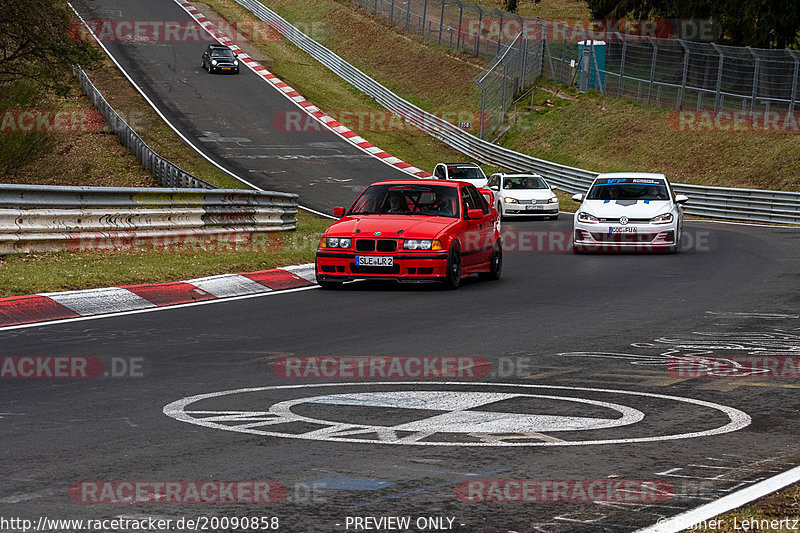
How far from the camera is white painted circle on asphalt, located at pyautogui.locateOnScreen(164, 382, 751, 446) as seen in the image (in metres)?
6.29

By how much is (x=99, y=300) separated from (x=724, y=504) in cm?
926

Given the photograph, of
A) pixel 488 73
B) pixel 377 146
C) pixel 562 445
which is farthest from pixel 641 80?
pixel 562 445

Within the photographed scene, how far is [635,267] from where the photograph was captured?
19.0 meters

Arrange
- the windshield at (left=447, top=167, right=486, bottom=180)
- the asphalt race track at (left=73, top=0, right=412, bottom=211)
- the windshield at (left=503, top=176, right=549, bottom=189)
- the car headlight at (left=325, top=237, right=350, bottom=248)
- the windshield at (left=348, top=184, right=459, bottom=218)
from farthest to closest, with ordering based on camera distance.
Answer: the asphalt race track at (left=73, top=0, right=412, bottom=211) < the windshield at (left=447, top=167, right=486, bottom=180) < the windshield at (left=503, top=176, right=549, bottom=189) < the windshield at (left=348, top=184, right=459, bottom=218) < the car headlight at (left=325, top=237, right=350, bottom=248)

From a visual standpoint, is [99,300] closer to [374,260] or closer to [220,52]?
[374,260]

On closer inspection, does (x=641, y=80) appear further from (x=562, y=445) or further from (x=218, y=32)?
(x=562, y=445)

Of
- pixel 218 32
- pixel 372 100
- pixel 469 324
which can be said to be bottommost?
pixel 469 324

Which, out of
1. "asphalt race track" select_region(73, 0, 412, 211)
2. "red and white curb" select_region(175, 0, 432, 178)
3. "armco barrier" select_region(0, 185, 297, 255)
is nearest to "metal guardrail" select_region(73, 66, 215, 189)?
"asphalt race track" select_region(73, 0, 412, 211)

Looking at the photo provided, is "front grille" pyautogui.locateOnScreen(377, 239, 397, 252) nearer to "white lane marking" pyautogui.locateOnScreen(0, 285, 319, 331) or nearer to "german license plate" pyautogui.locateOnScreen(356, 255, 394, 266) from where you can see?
"german license plate" pyautogui.locateOnScreen(356, 255, 394, 266)

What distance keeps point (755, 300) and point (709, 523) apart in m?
10.2

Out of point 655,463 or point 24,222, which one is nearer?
point 655,463

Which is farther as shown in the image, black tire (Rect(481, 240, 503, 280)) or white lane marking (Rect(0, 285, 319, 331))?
black tire (Rect(481, 240, 503, 280))

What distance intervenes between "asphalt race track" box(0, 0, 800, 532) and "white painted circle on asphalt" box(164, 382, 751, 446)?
24 millimetres

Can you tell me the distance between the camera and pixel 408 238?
49.9 feet
